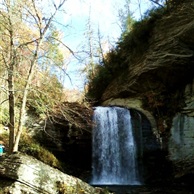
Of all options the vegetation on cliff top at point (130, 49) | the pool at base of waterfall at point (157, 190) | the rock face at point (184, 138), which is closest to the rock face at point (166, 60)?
the vegetation on cliff top at point (130, 49)

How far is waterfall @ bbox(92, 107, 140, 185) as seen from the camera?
38.3ft

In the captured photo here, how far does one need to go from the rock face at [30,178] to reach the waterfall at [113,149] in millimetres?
7930

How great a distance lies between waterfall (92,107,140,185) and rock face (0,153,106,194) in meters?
7.93

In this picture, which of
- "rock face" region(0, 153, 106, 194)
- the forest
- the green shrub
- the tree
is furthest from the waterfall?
"rock face" region(0, 153, 106, 194)

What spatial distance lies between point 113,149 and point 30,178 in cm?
887

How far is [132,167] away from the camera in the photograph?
11.8 metres

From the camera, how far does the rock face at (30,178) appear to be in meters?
3.46

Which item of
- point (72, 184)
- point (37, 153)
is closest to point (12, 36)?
point (72, 184)

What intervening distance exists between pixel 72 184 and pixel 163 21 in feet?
32.4

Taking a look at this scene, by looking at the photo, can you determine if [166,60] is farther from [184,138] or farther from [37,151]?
[37,151]

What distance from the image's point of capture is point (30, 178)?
352cm

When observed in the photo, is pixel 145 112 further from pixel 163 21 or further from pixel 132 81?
pixel 163 21

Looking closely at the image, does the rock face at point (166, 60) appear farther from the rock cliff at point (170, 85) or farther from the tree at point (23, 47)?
the tree at point (23, 47)

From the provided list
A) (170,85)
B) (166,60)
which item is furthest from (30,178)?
(170,85)
